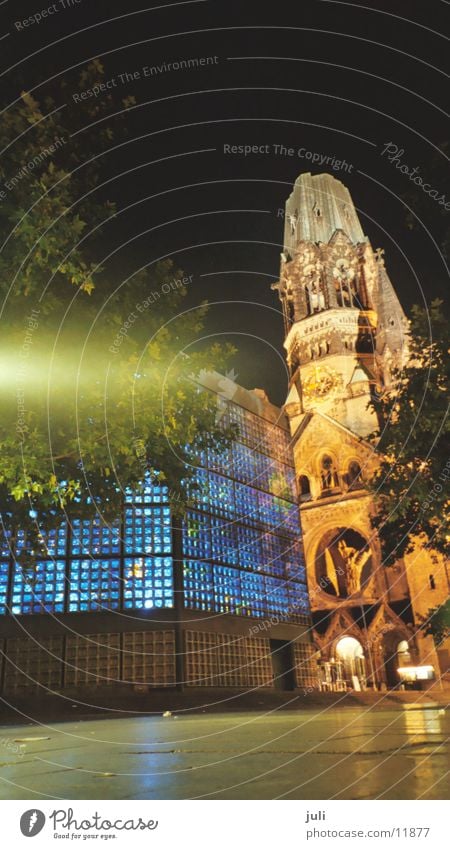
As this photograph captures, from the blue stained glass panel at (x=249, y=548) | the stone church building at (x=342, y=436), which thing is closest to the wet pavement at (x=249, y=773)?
the blue stained glass panel at (x=249, y=548)

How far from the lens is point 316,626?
5253 cm

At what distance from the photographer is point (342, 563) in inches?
2158

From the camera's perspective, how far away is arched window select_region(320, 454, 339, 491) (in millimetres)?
54625

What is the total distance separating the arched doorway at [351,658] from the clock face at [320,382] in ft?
76.1

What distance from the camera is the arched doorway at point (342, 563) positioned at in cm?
5081

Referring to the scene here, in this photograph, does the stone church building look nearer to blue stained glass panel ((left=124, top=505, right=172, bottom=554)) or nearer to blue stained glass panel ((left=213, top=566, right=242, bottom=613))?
blue stained glass panel ((left=213, top=566, right=242, bottom=613))

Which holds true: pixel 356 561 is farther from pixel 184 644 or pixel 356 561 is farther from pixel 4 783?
pixel 4 783

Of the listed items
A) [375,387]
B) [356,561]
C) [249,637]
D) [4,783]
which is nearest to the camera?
[4,783]

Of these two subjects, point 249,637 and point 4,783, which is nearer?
point 4,783

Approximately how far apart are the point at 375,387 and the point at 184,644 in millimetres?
37907

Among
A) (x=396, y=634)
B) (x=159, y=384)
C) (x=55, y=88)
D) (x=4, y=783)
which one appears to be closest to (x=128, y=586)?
(x=159, y=384)

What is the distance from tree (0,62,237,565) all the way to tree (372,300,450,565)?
17.5ft
